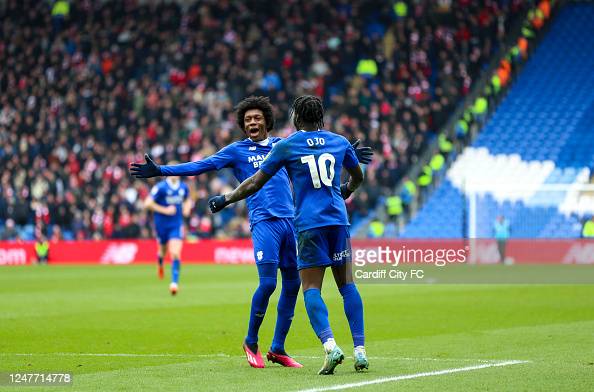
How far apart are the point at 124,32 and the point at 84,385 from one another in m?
36.1

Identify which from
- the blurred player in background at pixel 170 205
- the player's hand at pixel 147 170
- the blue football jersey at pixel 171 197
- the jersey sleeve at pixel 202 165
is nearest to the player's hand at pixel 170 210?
the blurred player in background at pixel 170 205

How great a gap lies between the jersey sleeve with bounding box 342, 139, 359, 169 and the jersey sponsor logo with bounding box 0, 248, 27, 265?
29845 mm

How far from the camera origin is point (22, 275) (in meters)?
29.6

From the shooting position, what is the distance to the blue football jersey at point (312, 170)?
31.8 feet

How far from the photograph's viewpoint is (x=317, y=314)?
9.66m

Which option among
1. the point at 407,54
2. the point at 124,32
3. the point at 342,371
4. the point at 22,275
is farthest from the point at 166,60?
the point at 342,371

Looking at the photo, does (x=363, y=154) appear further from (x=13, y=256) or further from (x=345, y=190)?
(x=13, y=256)

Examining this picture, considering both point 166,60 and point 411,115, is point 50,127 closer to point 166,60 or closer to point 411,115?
point 166,60

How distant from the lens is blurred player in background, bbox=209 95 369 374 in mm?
9695

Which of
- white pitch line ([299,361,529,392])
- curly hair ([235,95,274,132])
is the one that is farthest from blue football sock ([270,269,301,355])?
white pitch line ([299,361,529,392])

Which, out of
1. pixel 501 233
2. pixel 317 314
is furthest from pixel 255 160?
pixel 501 233

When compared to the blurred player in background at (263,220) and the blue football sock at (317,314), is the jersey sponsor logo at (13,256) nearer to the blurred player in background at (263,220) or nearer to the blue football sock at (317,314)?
the blurred player in background at (263,220)

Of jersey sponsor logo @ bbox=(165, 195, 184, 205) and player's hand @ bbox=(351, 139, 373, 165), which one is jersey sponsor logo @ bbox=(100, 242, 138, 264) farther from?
player's hand @ bbox=(351, 139, 373, 165)

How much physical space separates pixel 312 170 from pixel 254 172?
1.21 meters
